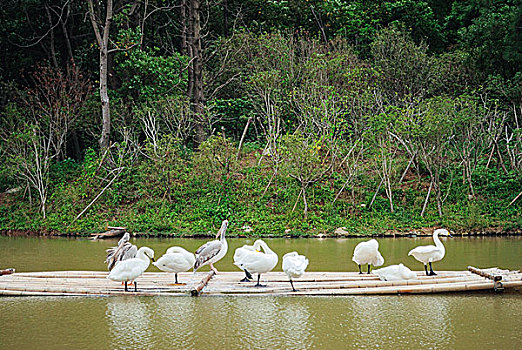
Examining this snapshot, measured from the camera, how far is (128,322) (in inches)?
259

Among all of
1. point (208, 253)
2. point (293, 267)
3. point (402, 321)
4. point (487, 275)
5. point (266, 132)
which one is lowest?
point (402, 321)

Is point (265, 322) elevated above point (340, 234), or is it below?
below

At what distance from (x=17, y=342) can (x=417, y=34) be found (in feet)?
78.7

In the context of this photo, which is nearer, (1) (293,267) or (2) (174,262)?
(1) (293,267)

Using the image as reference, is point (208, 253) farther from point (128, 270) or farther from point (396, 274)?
point (396, 274)

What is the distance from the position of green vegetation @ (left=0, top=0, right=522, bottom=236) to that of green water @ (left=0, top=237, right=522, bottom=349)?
9.37m

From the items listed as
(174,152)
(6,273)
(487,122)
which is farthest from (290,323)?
(487,122)

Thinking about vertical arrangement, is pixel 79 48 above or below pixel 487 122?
above

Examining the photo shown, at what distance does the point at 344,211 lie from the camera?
18.0 metres

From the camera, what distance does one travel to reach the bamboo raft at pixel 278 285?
7.83 metres

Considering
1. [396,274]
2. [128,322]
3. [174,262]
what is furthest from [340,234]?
[128,322]

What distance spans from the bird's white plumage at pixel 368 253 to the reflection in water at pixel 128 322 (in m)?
3.52

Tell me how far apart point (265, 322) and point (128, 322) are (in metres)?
1.62

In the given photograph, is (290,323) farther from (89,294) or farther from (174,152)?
(174,152)
